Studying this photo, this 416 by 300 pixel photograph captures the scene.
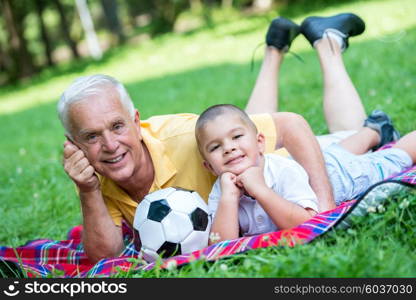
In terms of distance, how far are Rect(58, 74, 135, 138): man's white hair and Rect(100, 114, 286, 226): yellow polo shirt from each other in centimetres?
32

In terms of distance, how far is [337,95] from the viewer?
14.9ft

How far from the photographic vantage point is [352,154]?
12.6ft

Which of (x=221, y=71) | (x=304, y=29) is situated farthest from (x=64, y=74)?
(x=304, y=29)

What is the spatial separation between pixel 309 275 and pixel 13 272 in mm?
1715

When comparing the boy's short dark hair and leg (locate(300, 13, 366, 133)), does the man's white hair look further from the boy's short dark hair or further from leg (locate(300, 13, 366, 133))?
leg (locate(300, 13, 366, 133))

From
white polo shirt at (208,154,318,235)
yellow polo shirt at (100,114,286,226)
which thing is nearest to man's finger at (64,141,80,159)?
yellow polo shirt at (100,114,286,226)

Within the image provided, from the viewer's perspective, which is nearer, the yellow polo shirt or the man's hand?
the man's hand

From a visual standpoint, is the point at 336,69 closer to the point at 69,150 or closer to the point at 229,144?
the point at 229,144

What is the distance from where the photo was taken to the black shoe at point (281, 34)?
490cm

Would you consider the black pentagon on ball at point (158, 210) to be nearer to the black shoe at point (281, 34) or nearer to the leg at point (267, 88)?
the leg at point (267, 88)

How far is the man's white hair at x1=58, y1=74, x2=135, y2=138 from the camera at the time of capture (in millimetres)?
3080

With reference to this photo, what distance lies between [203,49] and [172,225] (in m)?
12.9

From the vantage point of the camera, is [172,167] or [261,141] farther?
[172,167]

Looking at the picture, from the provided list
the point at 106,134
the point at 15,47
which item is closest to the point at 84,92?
the point at 106,134
